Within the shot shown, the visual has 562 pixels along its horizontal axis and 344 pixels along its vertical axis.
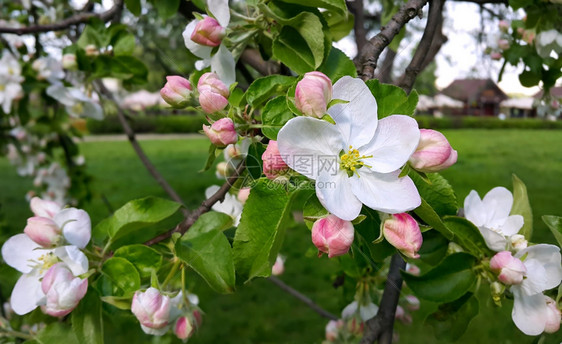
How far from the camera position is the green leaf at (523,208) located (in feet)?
2.60

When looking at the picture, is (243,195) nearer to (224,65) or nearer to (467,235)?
(224,65)

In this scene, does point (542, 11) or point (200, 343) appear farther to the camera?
point (200, 343)

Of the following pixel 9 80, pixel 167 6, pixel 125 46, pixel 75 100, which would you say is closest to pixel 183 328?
pixel 167 6

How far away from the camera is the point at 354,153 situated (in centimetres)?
57

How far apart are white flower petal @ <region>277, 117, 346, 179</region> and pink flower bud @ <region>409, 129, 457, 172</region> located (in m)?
0.09

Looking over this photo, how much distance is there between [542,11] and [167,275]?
120cm

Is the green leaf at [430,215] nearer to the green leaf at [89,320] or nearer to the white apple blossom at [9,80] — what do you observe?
the green leaf at [89,320]

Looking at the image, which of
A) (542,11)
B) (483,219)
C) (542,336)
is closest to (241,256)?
(483,219)

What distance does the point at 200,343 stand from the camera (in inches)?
98.3

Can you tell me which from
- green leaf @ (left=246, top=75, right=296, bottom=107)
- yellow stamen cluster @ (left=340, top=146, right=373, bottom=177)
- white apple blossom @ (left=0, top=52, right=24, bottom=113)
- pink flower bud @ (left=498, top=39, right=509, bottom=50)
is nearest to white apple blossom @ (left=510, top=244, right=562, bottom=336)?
yellow stamen cluster @ (left=340, top=146, right=373, bottom=177)

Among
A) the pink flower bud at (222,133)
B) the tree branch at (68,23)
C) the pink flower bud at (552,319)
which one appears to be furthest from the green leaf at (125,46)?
the pink flower bud at (552,319)

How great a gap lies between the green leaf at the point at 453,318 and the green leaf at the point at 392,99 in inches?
16.0

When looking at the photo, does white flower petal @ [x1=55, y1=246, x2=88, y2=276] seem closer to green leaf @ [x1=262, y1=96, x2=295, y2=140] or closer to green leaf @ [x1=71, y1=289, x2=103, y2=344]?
green leaf @ [x1=71, y1=289, x2=103, y2=344]

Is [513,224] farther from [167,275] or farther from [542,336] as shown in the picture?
[167,275]
